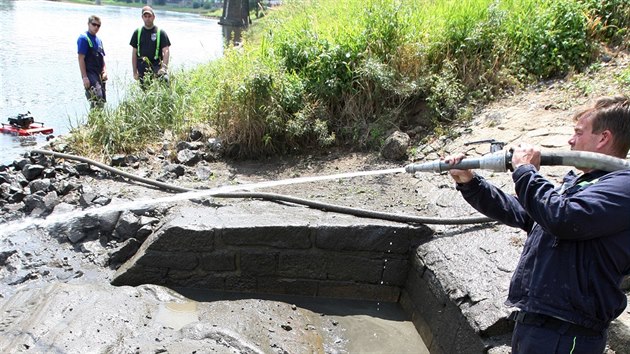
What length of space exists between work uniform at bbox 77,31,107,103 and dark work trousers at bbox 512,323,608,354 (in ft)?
22.8

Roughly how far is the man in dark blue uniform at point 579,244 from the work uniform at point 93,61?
690cm

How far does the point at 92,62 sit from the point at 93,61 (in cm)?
2

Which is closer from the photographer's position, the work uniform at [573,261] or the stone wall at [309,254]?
the work uniform at [573,261]

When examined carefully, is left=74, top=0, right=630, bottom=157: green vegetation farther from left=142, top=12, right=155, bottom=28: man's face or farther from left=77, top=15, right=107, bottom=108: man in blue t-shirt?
left=142, top=12, right=155, bottom=28: man's face

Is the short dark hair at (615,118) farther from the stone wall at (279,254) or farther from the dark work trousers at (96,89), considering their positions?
the dark work trousers at (96,89)

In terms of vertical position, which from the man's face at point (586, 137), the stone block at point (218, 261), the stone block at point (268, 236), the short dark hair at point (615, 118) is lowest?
the stone block at point (218, 261)

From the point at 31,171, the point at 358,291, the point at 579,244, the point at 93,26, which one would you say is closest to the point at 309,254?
the point at 358,291

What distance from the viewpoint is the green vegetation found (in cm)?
637

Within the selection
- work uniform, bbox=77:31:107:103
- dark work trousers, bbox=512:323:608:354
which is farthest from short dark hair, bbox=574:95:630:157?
work uniform, bbox=77:31:107:103

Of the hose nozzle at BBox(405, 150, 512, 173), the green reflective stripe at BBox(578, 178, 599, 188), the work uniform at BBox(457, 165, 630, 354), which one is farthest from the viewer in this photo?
the hose nozzle at BBox(405, 150, 512, 173)

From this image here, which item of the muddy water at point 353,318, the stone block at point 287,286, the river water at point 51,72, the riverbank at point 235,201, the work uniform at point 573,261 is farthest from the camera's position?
the river water at point 51,72

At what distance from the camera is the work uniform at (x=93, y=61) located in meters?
7.68

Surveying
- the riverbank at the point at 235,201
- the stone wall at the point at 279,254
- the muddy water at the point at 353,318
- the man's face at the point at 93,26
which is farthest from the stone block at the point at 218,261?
the man's face at the point at 93,26

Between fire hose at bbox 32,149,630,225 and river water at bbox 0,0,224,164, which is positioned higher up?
fire hose at bbox 32,149,630,225
